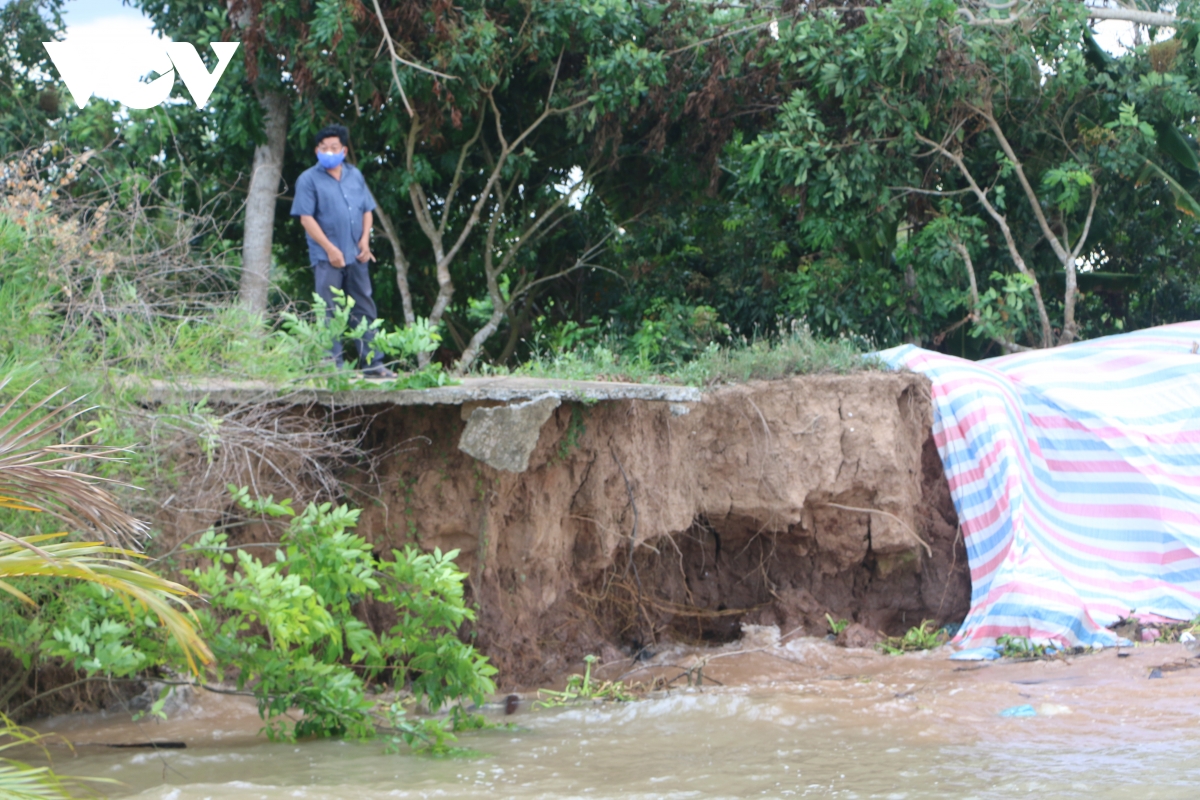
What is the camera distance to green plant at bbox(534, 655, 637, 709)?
6477 mm

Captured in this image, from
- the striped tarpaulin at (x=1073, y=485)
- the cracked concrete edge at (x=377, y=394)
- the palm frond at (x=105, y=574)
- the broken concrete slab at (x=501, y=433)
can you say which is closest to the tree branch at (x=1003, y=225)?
the striped tarpaulin at (x=1073, y=485)

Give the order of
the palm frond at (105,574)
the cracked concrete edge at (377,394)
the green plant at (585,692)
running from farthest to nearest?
the green plant at (585,692) → the cracked concrete edge at (377,394) → the palm frond at (105,574)

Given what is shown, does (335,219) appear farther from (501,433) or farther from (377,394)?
(501,433)

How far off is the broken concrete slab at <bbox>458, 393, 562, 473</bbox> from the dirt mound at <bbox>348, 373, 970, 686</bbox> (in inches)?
12.9

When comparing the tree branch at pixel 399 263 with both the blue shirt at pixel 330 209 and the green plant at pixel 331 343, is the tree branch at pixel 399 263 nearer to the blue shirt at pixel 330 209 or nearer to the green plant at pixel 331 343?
the blue shirt at pixel 330 209

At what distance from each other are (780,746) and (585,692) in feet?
5.72

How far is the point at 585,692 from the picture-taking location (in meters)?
6.67

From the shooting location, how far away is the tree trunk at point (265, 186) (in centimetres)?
1020

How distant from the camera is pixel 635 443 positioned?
7.37m

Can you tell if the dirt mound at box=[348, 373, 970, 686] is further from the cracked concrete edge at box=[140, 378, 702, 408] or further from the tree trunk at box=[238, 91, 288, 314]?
the tree trunk at box=[238, 91, 288, 314]

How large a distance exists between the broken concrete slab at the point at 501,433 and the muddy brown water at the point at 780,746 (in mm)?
1469

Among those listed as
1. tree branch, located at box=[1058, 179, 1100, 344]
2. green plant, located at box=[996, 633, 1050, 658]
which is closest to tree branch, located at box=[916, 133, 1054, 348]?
tree branch, located at box=[1058, 179, 1100, 344]

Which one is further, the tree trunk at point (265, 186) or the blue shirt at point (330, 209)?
the tree trunk at point (265, 186)

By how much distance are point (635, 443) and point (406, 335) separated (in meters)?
2.07
